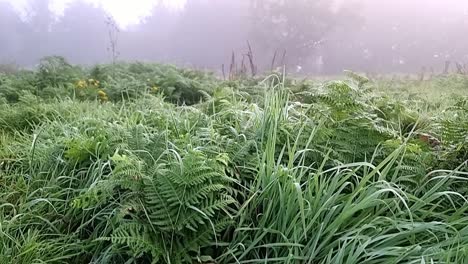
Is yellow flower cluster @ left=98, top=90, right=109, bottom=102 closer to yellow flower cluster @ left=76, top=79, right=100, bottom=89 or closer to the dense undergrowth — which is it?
yellow flower cluster @ left=76, top=79, right=100, bottom=89

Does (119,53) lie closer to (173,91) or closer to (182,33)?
(182,33)

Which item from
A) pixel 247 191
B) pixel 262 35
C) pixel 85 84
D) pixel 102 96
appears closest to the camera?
pixel 247 191

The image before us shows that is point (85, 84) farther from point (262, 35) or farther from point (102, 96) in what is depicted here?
point (262, 35)

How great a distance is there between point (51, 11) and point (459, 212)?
21.9 ft

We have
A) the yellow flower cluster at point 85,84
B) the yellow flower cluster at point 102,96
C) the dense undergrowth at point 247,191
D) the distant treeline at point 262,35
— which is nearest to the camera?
the dense undergrowth at point 247,191

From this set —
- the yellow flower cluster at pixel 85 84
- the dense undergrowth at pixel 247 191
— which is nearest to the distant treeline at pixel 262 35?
the yellow flower cluster at pixel 85 84

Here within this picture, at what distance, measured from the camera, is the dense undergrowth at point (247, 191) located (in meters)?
1.61

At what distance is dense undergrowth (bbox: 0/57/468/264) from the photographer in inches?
63.5

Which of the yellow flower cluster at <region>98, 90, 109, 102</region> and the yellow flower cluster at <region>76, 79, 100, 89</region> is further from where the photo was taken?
the yellow flower cluster at <region>76, 79, 100, 89</region>

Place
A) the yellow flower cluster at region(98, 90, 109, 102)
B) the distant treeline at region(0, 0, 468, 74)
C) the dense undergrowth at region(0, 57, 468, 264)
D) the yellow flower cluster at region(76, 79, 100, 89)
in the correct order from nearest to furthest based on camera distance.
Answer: the dense undergrowth at region(0, 57, 468, 264)
the yellow flower cluster at region(98, 90, 109, 102)
the yellow flower cluster at region(76, 79, 100, 89)
the distant treeline at region(0, 0, 468, 74)

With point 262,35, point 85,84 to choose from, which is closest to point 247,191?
point 85,84

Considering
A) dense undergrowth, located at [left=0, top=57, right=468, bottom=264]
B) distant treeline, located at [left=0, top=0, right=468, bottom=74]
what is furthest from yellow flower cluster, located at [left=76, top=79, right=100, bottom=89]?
dense undergrowth, located at [left=0, top=57, right=468, bottom=264]

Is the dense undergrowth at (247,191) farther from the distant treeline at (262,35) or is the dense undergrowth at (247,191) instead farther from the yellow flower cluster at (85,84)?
the distant treeline at (262,35)

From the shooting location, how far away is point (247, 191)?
6.19ft
